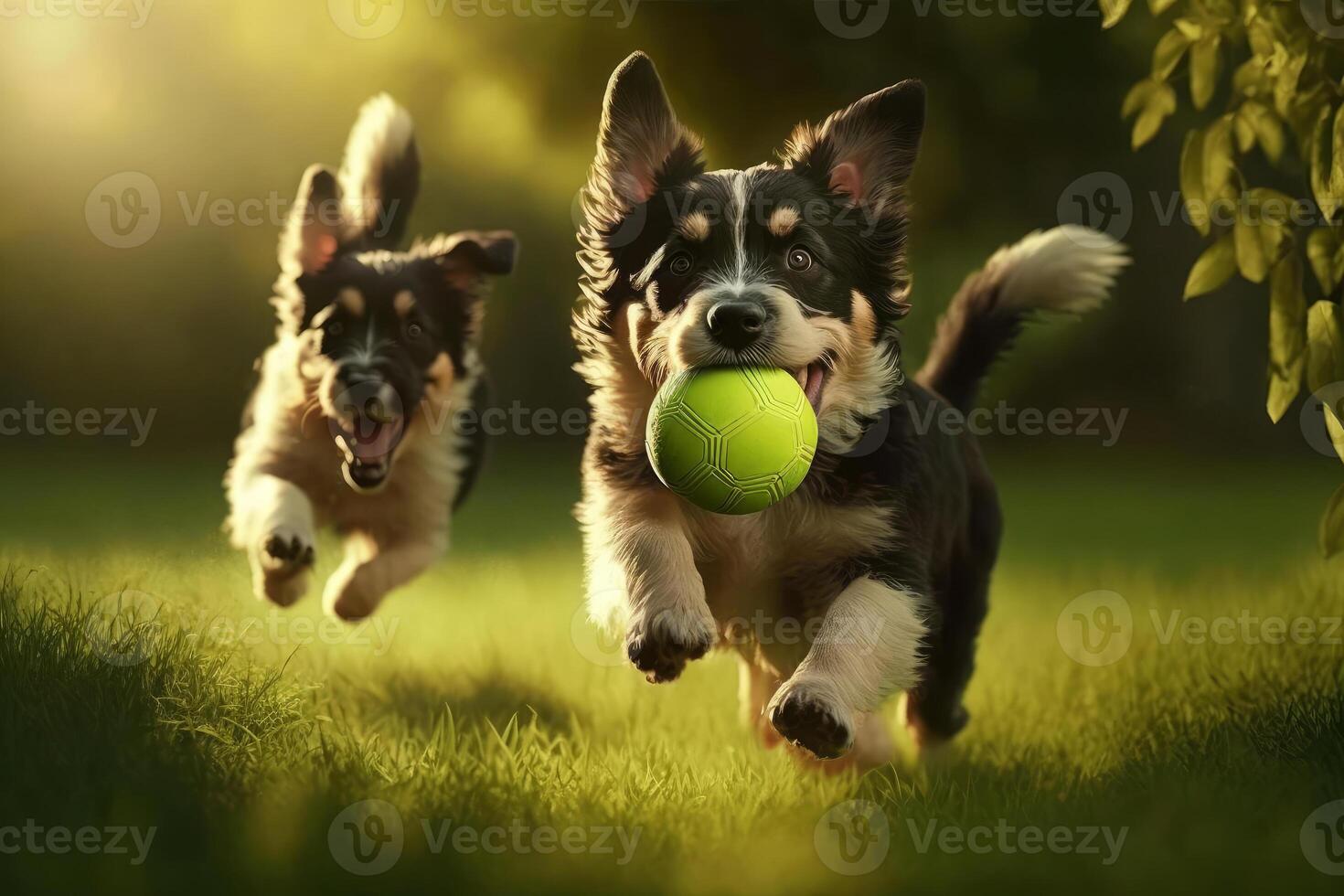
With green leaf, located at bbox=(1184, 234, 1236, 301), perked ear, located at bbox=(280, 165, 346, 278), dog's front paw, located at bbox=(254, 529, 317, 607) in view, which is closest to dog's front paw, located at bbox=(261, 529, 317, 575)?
dog's front paw, located at bbox=(254, 529, 317, 607)

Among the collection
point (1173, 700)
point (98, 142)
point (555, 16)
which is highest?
point (555, 16)

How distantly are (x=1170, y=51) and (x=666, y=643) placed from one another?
238cm

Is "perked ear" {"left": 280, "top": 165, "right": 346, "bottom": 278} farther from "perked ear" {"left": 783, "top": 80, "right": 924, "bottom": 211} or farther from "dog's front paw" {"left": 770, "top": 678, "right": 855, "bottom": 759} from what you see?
"dog's front paw" {"left": 770, "top": 678, "right": 855, "bottom": 759}

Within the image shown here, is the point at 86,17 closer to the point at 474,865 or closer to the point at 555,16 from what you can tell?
the point at 555,16

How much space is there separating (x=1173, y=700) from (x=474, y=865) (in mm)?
2459

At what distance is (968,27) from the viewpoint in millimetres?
7191

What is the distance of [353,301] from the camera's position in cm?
442

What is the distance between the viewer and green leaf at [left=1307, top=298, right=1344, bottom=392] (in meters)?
3.58

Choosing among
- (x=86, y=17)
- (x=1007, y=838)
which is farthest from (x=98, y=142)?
(x=1007, y=838)

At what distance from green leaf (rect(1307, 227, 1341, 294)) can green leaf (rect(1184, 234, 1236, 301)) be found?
0.25 m

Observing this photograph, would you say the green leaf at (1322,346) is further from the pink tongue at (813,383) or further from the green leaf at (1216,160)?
the pink tongue at (813,383)

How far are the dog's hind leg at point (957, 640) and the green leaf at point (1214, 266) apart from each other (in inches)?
35.3

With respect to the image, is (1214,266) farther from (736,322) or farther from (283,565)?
(283,565)

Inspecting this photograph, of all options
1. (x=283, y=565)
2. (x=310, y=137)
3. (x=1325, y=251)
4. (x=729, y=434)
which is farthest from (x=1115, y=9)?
(x=310, y=137)
